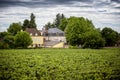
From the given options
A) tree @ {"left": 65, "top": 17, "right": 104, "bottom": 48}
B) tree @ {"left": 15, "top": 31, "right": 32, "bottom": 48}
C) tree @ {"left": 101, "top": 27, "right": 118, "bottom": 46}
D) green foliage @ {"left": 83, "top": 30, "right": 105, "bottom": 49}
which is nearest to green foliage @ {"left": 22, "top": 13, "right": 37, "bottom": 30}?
tree @ {"left": 65, "top": 17, "right": 104, "bottom": 48}

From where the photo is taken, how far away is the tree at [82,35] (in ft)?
172

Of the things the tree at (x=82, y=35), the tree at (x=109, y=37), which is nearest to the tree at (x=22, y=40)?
the tree at (x=82, y=35)

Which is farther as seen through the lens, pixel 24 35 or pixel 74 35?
pixel 74 35

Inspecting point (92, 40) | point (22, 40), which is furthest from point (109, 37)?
point (22, 40)

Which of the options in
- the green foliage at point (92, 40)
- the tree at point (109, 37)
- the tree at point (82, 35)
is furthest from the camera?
the tree at point (109, 37)

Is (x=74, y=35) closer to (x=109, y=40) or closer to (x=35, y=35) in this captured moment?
(x=35, y=35)

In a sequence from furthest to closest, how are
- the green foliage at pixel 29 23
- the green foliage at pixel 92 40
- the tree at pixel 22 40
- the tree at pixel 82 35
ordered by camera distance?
1. the green foliage at pixel 29 23
2. the tree at pixel 82 35
3. the green foliage at pixel 92 40
4. the tree at pixel 22 40

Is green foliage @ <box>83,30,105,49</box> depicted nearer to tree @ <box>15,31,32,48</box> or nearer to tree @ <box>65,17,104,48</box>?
tree @ <box>65,17,104,48</box>

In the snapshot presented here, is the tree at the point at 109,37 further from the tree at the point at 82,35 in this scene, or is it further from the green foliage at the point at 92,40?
the green foliage at the point at 92,40

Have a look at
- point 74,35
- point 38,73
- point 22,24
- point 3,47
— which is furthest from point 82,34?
point 38,73

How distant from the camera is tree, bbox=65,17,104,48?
5257cm

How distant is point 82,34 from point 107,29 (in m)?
15.0

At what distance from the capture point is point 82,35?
178 ft

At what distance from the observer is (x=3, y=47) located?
158 feet
